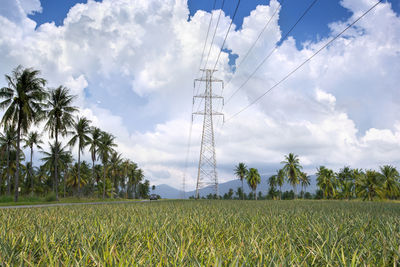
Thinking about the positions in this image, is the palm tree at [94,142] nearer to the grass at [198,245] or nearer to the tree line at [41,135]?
the tree line at [41,135]

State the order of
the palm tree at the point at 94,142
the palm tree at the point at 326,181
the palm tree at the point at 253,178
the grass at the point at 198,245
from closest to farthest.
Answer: the grass at the point at 198,245
the palm tree at the point at 94,142
the palm tree at the point at 326,181
the palm tree at the point at 253,178

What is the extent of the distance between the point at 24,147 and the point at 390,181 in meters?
83.3

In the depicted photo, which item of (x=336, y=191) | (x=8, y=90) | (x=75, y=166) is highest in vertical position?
(x=8, y=90)

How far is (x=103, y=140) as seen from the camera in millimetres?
60438

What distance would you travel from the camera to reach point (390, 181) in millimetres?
64500

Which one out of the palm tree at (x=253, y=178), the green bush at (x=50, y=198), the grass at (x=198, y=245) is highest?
the palm tree at (x=253, y=178)

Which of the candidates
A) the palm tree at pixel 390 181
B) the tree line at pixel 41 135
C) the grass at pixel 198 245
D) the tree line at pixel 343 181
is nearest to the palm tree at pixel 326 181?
the tree line at pixel 343 181

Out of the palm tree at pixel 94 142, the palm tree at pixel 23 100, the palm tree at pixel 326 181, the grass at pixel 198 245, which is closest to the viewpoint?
the grass at pixel 198 245

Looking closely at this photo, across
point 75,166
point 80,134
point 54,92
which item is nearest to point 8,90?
point 54,92

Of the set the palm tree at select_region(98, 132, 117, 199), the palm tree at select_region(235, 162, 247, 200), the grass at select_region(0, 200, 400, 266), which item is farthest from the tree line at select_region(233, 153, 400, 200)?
the grass at select_region(0, 200, 400, 266)

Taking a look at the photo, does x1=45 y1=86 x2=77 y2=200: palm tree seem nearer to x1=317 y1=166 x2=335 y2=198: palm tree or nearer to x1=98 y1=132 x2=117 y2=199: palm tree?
x1=98 y1=132 x2=117 y2=199: palm tree

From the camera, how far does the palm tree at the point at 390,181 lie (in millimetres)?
63678

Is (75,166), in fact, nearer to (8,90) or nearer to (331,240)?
(8,90)

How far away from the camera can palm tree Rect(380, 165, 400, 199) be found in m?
63.7
